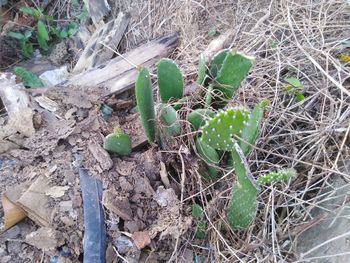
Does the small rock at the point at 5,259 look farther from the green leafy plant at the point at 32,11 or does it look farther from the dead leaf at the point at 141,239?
the green leafy plant at the point at 32,11

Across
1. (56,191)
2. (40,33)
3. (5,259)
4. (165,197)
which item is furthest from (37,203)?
(40,33)

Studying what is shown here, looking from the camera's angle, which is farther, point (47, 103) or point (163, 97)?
point (47, 103)

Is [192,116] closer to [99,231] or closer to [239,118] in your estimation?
[239,118]

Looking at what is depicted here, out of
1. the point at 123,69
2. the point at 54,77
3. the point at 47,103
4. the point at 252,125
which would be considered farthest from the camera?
the point at 54,77

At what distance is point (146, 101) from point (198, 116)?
20 cm

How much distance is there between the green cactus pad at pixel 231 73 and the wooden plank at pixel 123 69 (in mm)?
540

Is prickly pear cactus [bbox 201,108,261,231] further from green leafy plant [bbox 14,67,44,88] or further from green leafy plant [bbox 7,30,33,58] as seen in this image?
green leafy plant [bbox 7,30,33,58]

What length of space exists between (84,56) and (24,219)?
1.19 meters

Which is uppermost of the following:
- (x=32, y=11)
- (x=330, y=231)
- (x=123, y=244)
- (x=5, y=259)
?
(x=32, y=11)

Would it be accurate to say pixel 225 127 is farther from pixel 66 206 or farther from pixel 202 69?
pixel 66 206

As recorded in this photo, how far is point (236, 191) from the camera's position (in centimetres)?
129

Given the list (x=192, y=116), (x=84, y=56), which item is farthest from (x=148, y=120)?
(x=84, y=56)

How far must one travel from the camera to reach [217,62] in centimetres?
160

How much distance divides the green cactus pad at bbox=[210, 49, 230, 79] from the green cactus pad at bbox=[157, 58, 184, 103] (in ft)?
0.55
